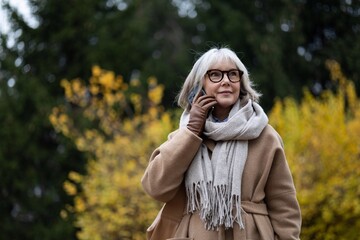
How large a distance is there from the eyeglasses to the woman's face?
1cm

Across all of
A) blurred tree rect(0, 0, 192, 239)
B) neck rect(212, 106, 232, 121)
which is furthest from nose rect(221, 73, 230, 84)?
blurred tree rect(0, 0, 192, 239)

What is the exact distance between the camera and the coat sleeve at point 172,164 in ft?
11.6

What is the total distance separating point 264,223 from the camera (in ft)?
11.8

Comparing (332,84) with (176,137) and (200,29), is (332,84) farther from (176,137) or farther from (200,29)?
(176,137)

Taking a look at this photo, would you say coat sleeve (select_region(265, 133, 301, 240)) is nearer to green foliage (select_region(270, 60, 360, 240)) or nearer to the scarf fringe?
the scarf fringe

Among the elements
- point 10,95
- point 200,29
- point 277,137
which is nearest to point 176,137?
point 277,137

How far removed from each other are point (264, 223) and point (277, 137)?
395 millimetres

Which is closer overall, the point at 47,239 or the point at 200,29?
the point at 47,239

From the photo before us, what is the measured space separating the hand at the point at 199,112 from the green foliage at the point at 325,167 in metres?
4.24

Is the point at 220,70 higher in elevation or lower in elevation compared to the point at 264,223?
higher

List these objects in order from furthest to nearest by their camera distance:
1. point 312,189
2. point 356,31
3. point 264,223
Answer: point 356,31 → point 312,189 → point 264,223

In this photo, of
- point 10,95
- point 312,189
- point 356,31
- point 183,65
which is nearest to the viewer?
point 312,189

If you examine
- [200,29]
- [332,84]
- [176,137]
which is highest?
[176,137]

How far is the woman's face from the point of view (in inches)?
144
